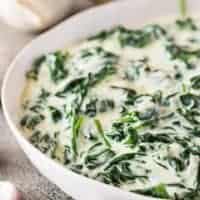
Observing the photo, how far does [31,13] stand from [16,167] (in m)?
1.07

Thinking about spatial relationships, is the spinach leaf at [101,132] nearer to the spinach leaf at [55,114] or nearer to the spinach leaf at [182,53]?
the spinach leaf at [55,114]

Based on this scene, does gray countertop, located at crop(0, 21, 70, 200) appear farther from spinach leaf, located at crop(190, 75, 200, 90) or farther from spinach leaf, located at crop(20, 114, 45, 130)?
spinach leaf, located at crop(190, 75, 200, 90)

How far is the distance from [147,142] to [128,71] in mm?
670

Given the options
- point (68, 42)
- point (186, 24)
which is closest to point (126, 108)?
point (68, 42)

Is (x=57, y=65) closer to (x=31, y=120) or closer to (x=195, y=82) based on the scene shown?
(x=31, y=120)

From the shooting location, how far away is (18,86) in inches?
137

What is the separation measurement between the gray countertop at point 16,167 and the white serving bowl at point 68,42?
18 centimetres

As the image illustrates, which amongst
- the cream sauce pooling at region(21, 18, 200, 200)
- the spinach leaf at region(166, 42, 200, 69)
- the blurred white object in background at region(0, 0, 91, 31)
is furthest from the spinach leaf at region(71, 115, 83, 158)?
the blurred white object in background at region(0, 0, 91, 31)

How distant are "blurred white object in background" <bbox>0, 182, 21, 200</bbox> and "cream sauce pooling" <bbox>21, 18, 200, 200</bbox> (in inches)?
9.5

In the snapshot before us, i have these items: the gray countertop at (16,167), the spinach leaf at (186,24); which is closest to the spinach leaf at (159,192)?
the gray countertop at (16,167)

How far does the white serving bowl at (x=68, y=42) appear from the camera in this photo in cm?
273

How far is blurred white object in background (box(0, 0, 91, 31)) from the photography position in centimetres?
389

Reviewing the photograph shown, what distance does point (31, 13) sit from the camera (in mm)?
3912

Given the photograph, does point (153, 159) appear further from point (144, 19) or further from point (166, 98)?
point (144, 19)
